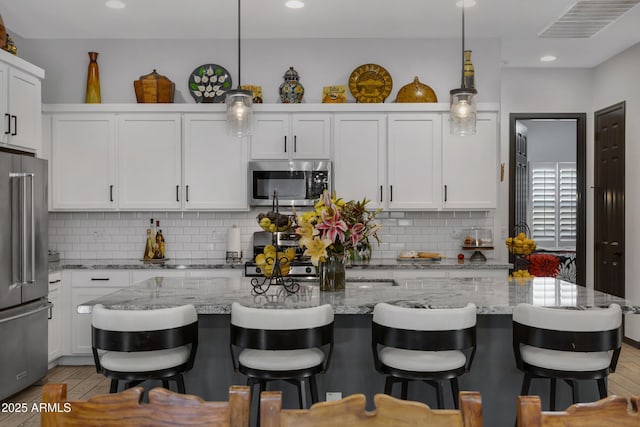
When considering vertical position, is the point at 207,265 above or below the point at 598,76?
below

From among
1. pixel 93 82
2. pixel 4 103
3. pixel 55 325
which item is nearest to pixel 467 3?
pixel 93 82

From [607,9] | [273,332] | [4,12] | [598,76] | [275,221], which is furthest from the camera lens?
[598,76]

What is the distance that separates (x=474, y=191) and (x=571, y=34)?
1673 millimetres

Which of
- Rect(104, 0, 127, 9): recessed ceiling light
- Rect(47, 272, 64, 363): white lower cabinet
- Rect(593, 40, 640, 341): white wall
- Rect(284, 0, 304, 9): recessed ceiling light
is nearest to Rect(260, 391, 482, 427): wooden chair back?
Rect(284, 0, 304, 9): recessed ceiling light

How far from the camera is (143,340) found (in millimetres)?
2393

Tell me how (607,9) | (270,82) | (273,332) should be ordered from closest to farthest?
(273,332) < (607,9) < (270,82)

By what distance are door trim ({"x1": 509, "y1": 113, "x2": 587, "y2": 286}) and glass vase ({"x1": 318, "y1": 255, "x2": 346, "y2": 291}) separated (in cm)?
391

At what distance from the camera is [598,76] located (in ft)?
20.1

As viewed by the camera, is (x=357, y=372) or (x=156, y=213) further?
(x=156, y=213)

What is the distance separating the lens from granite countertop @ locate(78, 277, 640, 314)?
260 centimetres

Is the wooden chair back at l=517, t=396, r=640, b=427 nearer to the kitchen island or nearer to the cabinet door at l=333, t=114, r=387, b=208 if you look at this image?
the kitchen island

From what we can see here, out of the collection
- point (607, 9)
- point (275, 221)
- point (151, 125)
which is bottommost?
point (275, 221)

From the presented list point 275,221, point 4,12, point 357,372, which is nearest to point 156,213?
point 4,12

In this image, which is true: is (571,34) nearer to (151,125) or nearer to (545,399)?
(545,399)
